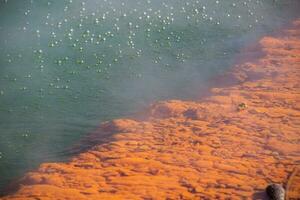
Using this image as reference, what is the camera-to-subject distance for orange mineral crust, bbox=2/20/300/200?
6.46m

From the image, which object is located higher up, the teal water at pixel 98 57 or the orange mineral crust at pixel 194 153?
the teal water at pixel 98 57

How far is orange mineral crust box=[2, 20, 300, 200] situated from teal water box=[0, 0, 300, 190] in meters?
0.90

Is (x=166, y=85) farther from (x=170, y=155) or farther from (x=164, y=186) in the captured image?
(x=164, y=186)

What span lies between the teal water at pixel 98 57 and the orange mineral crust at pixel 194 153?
90 centimetres

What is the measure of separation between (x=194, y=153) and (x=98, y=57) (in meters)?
5.61

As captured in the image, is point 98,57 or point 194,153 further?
point 98,57

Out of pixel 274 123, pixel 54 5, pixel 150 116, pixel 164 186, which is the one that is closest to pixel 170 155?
pixel 164 186

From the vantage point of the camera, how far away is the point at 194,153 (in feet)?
24.5

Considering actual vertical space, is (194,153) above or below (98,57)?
below

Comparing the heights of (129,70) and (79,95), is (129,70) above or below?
above

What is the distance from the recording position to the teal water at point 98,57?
9.05m

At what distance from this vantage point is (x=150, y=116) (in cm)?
909

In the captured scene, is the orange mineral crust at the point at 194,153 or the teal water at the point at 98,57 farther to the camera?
the teal water at the point at 98,57

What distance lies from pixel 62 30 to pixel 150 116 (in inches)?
223
